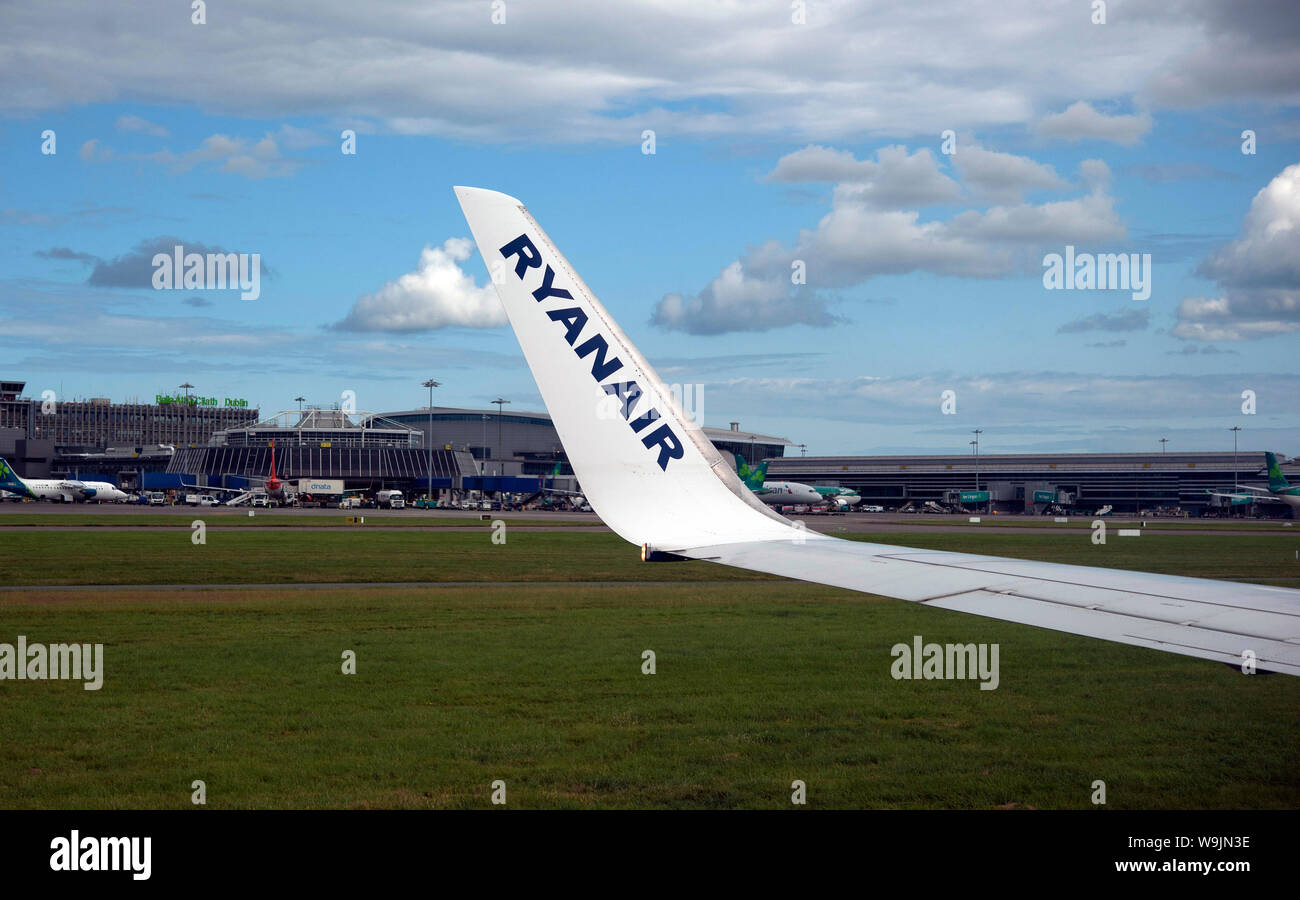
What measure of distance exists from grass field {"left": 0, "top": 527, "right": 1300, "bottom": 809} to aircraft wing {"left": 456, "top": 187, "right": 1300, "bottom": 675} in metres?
3.88

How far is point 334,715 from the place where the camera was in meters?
14.5

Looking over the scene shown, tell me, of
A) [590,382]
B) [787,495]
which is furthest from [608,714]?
[787,495]

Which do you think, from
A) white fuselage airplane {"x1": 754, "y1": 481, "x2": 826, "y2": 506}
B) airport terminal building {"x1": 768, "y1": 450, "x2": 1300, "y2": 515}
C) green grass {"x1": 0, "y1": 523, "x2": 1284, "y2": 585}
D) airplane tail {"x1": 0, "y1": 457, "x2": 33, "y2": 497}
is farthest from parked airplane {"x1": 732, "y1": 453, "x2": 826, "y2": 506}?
airplane tail {"x1": 0, "y1": 457, "x2": 33, "y2": 497}

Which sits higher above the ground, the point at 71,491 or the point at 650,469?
the point at 650,469

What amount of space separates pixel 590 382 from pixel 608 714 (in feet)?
27.0

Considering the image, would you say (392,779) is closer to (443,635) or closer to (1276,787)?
(1276,787)

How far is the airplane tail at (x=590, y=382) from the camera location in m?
7.61

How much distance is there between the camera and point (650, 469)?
25.9 feet

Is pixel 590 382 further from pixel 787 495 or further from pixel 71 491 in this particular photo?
pixel 71 491

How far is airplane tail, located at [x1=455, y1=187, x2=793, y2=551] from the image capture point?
7.61m

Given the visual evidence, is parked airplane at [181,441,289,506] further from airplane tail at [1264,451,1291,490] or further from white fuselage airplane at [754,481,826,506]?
airplane tail at [1264,451,1291,490]

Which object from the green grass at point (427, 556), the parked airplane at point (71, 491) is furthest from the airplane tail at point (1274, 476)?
the parked airplane at point (71, 491)
